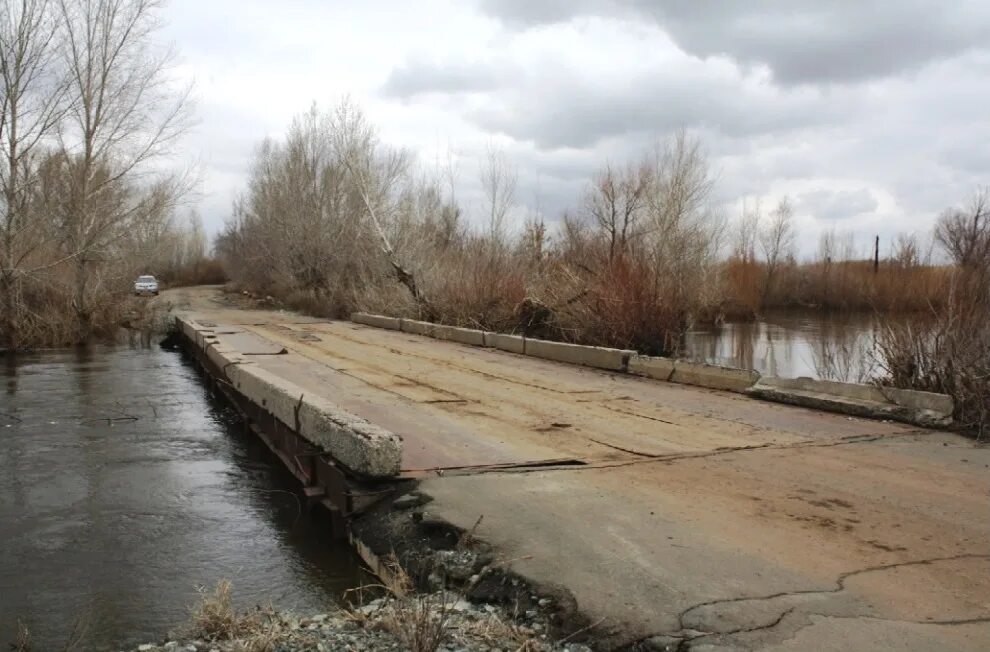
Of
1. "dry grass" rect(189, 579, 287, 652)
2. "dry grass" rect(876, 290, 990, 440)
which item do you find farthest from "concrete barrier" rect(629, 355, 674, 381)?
"dry grass" rect(189, 579, 287, 652)

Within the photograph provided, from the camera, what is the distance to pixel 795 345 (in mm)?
23781

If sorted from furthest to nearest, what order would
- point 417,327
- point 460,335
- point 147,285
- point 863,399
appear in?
point 147,285 < point 417,327 < point 460,335 < point 863,399

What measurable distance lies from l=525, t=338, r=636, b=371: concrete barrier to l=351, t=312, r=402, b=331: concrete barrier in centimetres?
752

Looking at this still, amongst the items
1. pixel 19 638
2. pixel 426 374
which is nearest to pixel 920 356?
pixel 426 374

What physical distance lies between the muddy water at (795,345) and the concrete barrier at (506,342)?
13.6 feet

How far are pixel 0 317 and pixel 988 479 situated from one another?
21.7 metres

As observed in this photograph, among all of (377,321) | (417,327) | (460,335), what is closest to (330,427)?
A: (460,335)

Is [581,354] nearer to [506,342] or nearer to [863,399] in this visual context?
[506,342]

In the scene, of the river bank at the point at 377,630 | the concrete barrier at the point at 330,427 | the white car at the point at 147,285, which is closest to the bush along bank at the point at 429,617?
the river bank at the point at 377,630

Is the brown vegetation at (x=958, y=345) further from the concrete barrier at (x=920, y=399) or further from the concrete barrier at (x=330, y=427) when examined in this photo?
the concrete barrier at (x=330, y=427)

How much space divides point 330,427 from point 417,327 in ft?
46.0

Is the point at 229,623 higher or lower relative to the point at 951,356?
lower

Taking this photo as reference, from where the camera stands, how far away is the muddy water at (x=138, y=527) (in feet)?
15.5

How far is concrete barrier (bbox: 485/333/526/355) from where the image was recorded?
15.4 m
